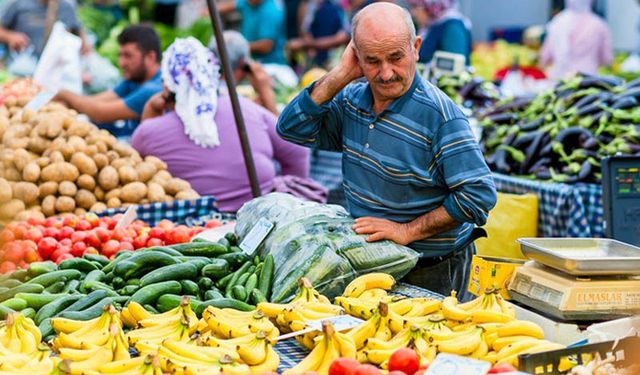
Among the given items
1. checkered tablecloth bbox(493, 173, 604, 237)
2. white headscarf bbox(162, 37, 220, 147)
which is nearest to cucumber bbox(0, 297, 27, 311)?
white headscarf bbox(162, 37, 220, 147)

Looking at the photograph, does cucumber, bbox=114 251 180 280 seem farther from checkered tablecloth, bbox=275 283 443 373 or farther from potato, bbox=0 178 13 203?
potato, bbox=0 178 13 203

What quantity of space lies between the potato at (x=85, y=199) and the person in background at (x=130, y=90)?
81.9 inches

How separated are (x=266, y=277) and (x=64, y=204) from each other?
2.04m

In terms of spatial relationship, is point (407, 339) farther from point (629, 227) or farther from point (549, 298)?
point (629, 227)

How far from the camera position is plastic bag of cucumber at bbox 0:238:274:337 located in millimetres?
3303

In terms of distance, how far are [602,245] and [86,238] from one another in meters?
2.39

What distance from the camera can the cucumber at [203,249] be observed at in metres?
3.86

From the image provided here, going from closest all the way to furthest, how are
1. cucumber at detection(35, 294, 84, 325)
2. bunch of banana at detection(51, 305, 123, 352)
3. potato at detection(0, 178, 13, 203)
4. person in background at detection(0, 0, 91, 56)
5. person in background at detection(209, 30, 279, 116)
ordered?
bunch of banana at detection(51, 305, 123, 352) < cucumber at detection(35, 294, 84, 325) < potato at detection(0, 178, 13, 203) < person in background at detection(209, 30, 279, 116) < person in background at detection(0, 0, 91, 56)

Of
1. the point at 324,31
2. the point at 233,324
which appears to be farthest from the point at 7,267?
the point at 324,31

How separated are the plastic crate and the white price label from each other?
1.56 meters

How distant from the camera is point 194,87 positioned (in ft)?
18.5

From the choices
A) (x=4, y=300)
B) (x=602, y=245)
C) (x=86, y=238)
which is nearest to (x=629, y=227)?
(x=602, y=245)

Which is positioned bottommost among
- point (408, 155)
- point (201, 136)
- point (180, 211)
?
point (180, 211)

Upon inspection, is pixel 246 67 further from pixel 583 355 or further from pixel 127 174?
pixel 583 355
